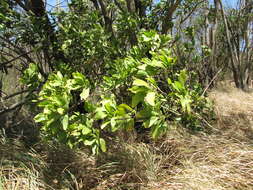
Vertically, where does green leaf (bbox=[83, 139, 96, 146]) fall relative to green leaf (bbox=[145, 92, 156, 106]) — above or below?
below

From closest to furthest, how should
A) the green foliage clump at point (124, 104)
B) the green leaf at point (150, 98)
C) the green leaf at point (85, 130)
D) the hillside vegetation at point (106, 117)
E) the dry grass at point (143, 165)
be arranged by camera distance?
the green leaf at point (150, 98) → the green foliage clump at point (124, 104) → the green leaf at point (85, 130) → the hillside vegetation at point (106, 117) → the dry grass at point (143, 165)

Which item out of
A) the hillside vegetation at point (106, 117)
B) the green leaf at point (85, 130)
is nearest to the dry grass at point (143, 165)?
the hillside vegetation at point (106, 117)

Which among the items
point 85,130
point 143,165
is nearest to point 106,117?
point 85,130

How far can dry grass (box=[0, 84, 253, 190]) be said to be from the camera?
5.48ft

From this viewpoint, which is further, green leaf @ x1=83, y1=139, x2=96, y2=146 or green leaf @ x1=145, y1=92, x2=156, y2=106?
green leaf @ x1=83, y1=139, x2=96, y2=146

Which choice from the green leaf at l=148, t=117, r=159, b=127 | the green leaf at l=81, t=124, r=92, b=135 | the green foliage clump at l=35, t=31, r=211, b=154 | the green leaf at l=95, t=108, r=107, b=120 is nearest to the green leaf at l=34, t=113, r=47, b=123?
the green foliage clump at l=35, t=31, r=211, b=154

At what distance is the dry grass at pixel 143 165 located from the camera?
5.48 feet

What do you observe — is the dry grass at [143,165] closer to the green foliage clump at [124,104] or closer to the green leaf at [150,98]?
the green foliage clump at [124,104]

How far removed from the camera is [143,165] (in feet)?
6.46

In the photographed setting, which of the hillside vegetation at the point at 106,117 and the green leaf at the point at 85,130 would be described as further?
the hillside vegetation at the point at 106,117

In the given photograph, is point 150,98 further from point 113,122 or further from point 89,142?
point 89,142

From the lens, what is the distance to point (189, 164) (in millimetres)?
1880

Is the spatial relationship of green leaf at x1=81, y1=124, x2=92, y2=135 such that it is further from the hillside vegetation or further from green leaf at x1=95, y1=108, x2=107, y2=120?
green leaf at x1=95, y1=108, x2=107, y2=120

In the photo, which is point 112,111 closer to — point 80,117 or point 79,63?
point 80,117
